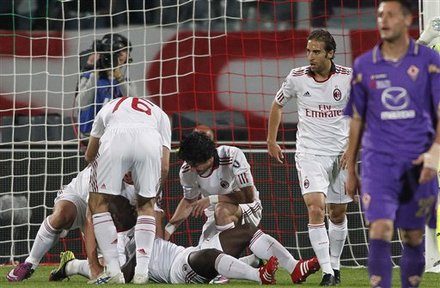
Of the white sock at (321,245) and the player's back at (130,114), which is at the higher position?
the player's back at (130,114)

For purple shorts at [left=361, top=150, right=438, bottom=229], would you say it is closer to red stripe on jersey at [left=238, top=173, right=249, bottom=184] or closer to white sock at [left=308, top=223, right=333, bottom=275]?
white sock at [left=308, top=223, right=333, bottom=275]

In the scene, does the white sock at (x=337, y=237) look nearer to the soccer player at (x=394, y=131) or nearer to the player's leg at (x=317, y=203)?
the player's leg at (x=317, y=203)

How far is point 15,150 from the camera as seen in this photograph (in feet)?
41.9

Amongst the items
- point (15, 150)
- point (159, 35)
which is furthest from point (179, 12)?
point (15, 150)

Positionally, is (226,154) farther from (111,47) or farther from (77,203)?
(111,47)

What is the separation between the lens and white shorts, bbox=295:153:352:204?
9875 millimetres

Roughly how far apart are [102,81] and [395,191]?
655 centimetres

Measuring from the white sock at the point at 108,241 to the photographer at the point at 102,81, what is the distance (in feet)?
11.2

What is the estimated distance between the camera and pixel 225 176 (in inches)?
420

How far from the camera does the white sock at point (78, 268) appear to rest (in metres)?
10.2

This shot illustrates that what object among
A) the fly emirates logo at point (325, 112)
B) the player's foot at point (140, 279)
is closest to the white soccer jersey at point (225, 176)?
the fly emirates logo at point (325, 112)

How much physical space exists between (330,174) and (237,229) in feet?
2.78

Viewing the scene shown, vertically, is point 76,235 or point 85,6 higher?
point 85,6

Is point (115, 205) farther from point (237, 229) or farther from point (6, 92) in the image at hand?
point (6, 92)
